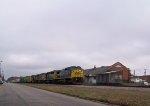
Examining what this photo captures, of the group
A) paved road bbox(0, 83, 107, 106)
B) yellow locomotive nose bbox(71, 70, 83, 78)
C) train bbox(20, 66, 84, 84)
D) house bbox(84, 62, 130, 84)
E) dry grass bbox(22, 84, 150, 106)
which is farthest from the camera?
house bbox(84, 62, 130, 84)

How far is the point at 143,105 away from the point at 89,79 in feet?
322

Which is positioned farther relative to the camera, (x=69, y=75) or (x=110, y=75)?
(x=110, y=75)

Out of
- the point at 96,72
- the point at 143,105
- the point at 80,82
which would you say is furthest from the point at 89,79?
the point at 143,105

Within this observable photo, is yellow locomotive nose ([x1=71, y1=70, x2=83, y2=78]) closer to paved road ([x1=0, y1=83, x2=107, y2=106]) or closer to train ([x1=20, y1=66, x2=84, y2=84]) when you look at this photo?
train ([x1=20, y1=66, x2=84, y2=84])

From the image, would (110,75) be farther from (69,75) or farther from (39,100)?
(39,100)

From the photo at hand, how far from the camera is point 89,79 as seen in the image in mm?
118875

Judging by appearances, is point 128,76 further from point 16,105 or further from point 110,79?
point 16,105

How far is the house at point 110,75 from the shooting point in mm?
97900

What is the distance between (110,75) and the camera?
99750 millimetres

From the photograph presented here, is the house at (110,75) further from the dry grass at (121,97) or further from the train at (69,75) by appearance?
the dry grass at (121,97)

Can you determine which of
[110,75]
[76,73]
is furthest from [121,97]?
[110,75]

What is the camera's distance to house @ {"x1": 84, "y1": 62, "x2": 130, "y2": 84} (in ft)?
321

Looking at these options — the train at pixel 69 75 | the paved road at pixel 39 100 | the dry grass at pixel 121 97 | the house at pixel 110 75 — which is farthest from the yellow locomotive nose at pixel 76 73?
the paved road at pixel 39 100

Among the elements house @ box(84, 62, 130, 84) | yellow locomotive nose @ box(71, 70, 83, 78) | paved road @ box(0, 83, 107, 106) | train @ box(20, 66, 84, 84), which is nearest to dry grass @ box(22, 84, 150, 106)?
paved road @ box(0, 83, 107, 106)
